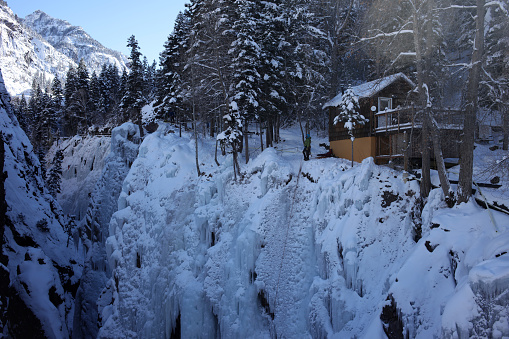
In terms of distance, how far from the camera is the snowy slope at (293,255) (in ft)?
28.0

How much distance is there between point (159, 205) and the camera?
1994 cm

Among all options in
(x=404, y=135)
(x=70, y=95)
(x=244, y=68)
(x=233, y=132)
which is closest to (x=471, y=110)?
(x=404, y=135)

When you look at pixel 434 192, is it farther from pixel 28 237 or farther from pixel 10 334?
pixel 28 237

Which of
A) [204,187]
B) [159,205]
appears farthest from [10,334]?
[204,187]

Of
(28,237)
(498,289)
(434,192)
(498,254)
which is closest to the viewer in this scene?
(498,289)

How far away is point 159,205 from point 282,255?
8.74 meters

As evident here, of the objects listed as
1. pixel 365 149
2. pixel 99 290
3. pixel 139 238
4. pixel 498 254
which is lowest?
pixel 99 290

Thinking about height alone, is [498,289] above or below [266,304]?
above

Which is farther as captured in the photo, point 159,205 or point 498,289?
point 159,205

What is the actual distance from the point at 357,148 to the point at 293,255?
7326 millimetres

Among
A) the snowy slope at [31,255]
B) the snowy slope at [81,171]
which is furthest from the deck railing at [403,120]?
the snowy slope at [81,171]

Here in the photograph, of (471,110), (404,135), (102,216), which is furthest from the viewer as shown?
(102,216)

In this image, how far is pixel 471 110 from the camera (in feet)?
32.3

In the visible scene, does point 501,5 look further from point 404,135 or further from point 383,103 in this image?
point 383,103
